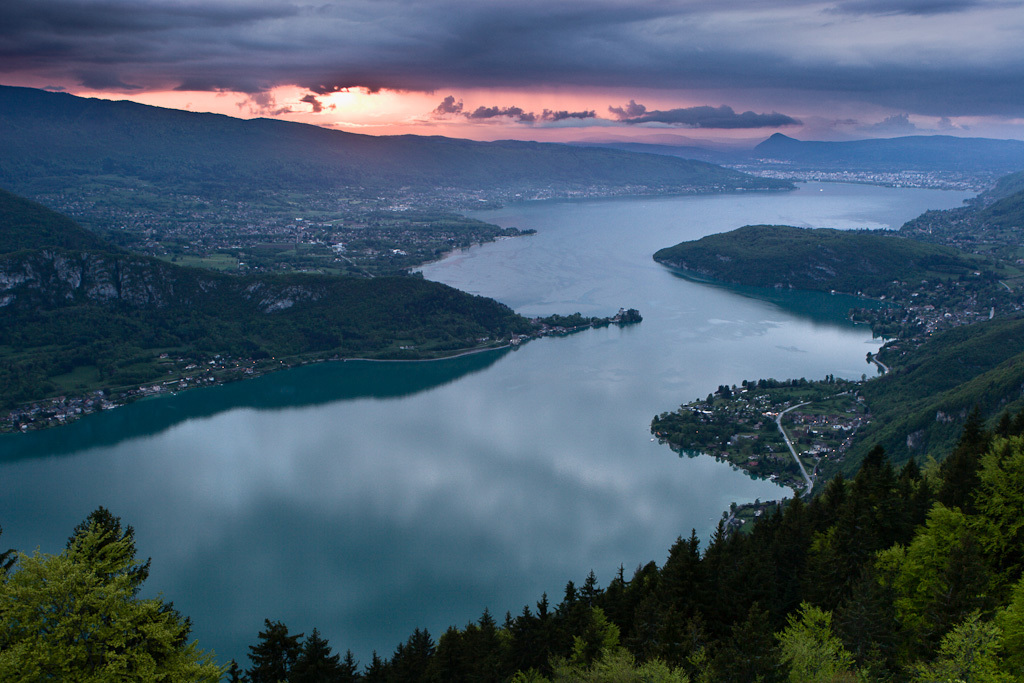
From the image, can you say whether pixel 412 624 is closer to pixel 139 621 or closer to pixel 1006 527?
pixel 139 621

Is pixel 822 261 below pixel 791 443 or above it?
above

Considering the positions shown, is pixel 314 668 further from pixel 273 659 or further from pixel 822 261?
pixel 822 261

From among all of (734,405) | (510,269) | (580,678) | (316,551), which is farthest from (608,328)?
(580,678)

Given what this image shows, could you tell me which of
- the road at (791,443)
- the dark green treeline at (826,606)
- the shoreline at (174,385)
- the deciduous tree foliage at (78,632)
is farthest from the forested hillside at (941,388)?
the deciduous tree foliage at (78,632)

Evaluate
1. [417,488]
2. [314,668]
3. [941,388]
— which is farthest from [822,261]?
[314,668]

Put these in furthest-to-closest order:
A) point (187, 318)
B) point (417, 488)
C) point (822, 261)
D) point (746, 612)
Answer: point (822, 261)
point (187, 318)
point (417, 488)
point (746, 612)

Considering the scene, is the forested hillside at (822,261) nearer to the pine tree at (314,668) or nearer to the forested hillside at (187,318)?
the forested hillside at (187,318)
